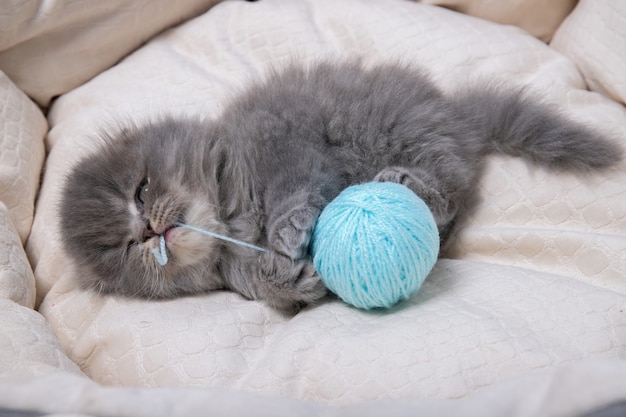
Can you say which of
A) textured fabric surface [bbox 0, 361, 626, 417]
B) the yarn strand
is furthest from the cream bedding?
the yarn strand

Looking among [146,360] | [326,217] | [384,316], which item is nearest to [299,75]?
[326,217]

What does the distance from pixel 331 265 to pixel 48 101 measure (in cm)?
137

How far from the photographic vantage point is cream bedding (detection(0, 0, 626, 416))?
0.96 meters

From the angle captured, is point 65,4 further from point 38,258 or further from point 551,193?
point 551,193

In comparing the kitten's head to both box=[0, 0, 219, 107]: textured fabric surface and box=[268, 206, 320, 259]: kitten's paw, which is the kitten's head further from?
box=[0, 0, 219, 107]: textured fabric surface

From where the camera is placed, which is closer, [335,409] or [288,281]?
[335,409]

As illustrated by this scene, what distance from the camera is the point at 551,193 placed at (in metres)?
1.43

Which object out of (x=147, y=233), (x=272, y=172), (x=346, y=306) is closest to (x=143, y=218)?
(x=147, y=233)

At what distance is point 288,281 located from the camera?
1281 millimetres

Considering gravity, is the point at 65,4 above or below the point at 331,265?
above

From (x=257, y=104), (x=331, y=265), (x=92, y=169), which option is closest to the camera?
(x=331, y=265)

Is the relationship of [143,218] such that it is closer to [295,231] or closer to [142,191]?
[142,191]

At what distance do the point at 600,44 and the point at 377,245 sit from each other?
3.81ft

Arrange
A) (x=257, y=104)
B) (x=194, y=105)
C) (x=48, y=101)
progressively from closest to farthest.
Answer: (x=257, y=104) < (x=194, y=105) < (x=48, y=101)
